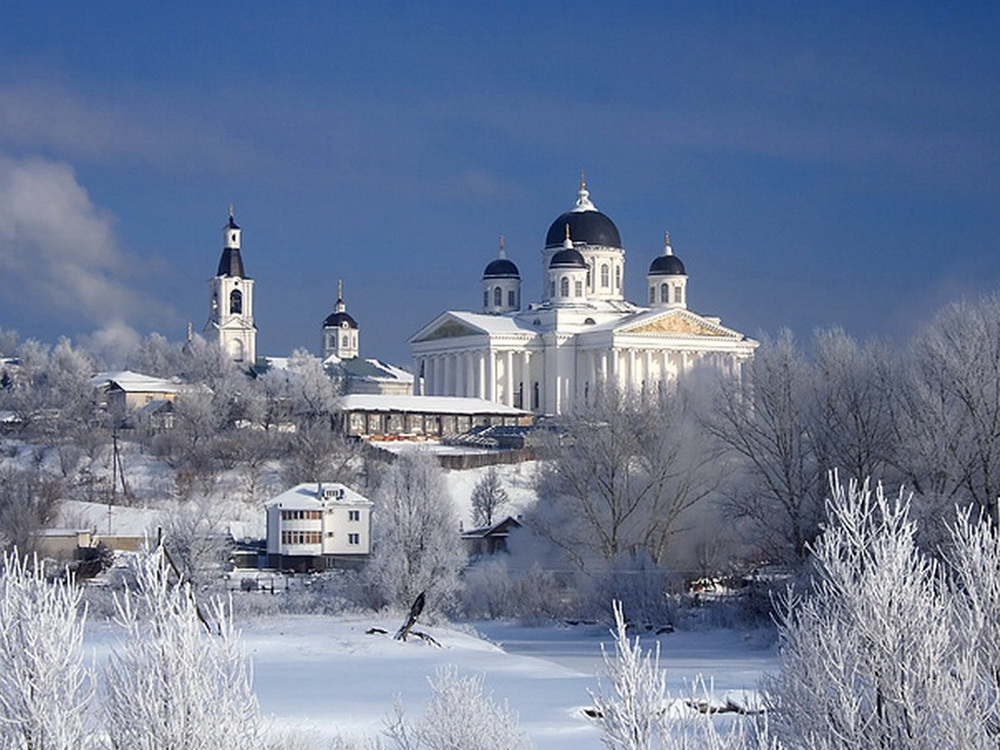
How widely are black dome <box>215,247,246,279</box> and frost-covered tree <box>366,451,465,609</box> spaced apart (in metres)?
62.2

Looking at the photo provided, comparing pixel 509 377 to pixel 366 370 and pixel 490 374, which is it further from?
pixel 366 370

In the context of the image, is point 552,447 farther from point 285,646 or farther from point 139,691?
point 139,691

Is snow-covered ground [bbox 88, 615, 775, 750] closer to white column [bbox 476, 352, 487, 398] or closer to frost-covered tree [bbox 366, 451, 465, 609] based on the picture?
frost-covered tree [bbox 366, 451, 465, 609]

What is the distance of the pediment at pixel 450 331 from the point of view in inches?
3036

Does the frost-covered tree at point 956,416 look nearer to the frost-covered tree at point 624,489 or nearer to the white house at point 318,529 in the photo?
the frost-covered tree at point 624,489

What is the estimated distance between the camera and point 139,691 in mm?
9164

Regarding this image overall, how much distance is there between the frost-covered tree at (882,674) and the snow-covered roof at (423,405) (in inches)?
2188

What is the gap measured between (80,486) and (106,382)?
22896 mm

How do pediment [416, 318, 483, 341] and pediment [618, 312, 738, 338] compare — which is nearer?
pediment [618, 312, 738, 338]

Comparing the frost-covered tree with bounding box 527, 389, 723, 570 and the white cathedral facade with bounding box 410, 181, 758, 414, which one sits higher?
the white cathedral facade with bounding box 410, 181, 758, 414

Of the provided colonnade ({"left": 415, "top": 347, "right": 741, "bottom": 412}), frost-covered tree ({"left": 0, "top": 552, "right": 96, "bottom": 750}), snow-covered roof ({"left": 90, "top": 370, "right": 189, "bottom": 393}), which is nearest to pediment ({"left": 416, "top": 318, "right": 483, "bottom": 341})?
colonnade ({"left": 415, "top": 347, "right": 741, "bottom": 412})

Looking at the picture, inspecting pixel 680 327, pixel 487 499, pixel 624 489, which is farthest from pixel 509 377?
pixel 624 489

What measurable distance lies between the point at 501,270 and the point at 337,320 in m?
24.7

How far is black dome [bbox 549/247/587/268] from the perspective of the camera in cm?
7800
